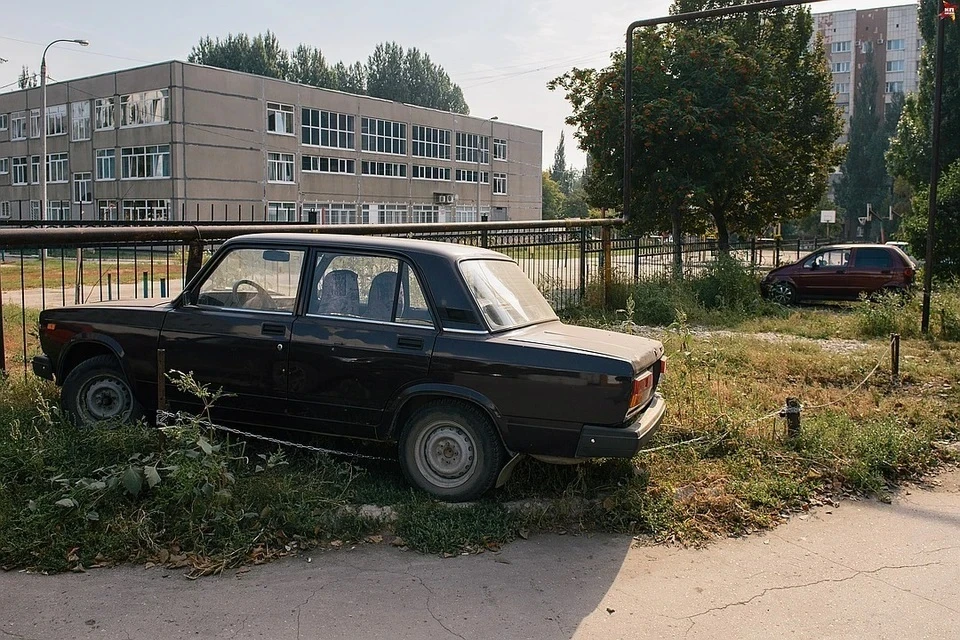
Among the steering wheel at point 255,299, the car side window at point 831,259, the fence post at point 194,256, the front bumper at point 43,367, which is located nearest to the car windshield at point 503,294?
the steering wheel at point 255,299

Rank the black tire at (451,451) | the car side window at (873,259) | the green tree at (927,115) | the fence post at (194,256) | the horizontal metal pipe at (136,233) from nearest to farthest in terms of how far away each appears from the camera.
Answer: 1. the black tire at (451,451)
2. the horizontal metal pipe at (136,233)
3. the fence post at (194,256)
4. the car side window at (873,259)
5. the green tree at (927,115)

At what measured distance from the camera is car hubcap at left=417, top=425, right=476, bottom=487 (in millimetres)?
5832

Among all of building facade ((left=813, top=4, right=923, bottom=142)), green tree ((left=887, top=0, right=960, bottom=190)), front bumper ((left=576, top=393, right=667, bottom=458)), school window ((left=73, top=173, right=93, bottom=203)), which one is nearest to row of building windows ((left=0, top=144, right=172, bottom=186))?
school window ((left=73, top=173, right=93, bottom=203))

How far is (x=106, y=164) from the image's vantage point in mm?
58344

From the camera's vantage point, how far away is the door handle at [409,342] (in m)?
5.87

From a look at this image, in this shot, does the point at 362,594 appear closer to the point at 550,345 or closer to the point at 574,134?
the point at 550,345

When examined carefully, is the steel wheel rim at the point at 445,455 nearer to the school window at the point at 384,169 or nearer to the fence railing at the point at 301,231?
the fence railing at the point at 301,231

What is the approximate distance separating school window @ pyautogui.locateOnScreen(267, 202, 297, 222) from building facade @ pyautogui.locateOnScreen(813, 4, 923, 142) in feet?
223

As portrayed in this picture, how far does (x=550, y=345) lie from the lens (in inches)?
226

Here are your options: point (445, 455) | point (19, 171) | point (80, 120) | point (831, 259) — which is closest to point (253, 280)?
point (445, 455)

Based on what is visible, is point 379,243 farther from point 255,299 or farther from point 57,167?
point 57,167

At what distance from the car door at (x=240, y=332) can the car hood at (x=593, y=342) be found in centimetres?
167

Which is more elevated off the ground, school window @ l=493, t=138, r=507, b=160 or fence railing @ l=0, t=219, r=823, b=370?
school window @ l=493, t=138, r=507, b=160

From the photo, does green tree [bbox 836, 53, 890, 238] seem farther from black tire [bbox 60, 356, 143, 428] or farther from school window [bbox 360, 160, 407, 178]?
black tire [bbox 60, 356, 143, 428]
